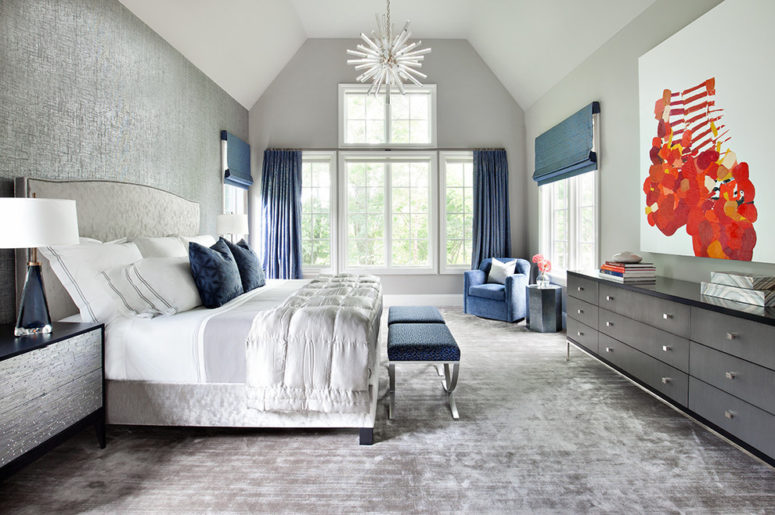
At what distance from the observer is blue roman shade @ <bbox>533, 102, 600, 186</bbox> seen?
3968 mm

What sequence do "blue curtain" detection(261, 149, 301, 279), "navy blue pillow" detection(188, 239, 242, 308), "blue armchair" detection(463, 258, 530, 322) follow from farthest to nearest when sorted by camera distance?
"blue curtain" detection(261, 149, 301, 279), "blue armchair" detection(463, 258, 530, 322), "navy blue pillow" detection(188, 239, 242, 308)

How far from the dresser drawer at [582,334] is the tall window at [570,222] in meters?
0.95

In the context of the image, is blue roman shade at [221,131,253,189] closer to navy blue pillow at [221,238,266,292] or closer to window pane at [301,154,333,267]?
window pane at [301,154,333,267]

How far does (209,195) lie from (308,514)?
3.77 meters

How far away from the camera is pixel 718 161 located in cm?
245

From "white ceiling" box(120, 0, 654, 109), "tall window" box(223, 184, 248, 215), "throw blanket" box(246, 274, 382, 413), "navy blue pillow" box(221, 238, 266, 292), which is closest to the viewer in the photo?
"throw blanket" box(246, 274, 382, 413)

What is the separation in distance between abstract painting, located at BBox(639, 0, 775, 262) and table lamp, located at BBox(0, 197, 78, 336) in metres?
3.51

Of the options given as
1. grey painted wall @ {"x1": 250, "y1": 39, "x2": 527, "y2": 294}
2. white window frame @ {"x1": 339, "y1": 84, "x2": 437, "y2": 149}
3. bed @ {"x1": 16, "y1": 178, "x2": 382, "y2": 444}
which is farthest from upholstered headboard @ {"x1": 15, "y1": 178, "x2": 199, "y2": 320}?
white window frame @ {"x1": 339, "y1": 84, "x2": 437, "y2": 149}

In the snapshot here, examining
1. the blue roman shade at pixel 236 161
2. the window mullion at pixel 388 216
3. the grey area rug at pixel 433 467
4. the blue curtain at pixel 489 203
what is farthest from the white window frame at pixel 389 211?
the grey area rug at pixel 433 467

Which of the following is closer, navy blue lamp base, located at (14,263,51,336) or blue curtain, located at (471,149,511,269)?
Answer: navy blue lamp base, located at (14,263,51,336)

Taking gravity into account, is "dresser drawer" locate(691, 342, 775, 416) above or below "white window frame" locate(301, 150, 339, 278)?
below

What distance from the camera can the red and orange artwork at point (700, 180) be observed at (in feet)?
7.64

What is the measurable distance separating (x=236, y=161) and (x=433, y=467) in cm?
449

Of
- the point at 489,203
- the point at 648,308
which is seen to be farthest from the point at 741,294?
the point at 489,203
